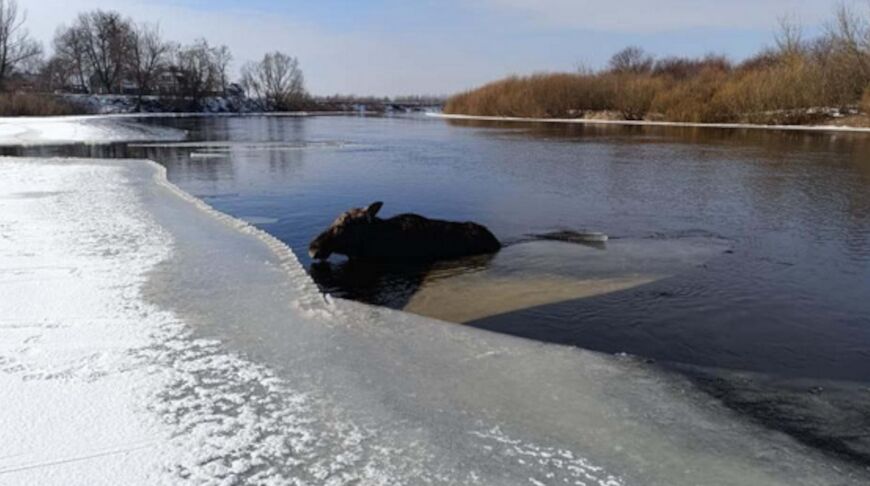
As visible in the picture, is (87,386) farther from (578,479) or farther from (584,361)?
(584,361)

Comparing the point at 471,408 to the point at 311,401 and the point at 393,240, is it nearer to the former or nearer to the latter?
the point at 311,401

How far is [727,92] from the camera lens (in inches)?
1994

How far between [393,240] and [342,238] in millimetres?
743

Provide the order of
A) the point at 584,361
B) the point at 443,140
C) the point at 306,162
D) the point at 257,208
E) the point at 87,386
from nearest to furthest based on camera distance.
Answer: the point at 87,386, the point at 584,361, the point at 257,208, the point at 306,162, the point at 443,140

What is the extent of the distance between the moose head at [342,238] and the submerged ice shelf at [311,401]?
7.24 feet

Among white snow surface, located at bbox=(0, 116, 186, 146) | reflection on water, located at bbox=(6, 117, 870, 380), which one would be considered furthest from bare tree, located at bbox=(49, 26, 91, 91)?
reflection on water, located at bbox=(6, 117, 870, 380)

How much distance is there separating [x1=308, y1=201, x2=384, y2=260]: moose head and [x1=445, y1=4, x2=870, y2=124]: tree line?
44.8m

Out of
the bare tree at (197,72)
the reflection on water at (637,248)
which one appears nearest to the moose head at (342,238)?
the reflection on water at (637,248)

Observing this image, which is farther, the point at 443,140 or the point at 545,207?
the point at 443,140

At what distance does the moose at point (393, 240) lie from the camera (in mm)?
9305

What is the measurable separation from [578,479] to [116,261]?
6343 mm

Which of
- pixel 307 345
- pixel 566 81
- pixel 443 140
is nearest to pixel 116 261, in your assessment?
pixel 307 345

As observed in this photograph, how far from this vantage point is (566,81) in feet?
218

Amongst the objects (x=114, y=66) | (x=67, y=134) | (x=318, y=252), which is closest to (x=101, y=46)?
(x=114, y=66)
